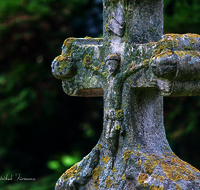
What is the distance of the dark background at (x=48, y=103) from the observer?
18.0 ft

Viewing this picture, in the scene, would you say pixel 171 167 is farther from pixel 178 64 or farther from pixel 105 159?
pixel 178 64

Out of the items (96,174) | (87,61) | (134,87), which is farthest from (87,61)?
(96,174)

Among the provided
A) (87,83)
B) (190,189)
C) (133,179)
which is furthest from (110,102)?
(190,189)

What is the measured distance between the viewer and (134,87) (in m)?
2.44

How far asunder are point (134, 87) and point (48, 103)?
12.3 feet

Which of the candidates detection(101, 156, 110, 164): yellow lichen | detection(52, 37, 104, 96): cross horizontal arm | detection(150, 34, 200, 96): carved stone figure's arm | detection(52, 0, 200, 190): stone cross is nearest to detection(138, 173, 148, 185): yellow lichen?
detection(52, 0, 200, 190): stone cross

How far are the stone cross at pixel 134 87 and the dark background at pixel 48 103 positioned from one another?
2.90 m

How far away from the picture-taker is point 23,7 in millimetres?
5902

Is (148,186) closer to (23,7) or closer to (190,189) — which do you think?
(190,189)

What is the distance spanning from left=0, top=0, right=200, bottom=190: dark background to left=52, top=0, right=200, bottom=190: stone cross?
2.90 meters

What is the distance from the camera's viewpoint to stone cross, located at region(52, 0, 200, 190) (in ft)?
7.08

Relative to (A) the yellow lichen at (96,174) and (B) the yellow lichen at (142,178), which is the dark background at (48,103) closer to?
(A) the yellow lichen at (96,174)

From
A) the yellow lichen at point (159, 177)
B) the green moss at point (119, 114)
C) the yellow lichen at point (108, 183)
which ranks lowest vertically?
the yellow lichen at point (108, 183)

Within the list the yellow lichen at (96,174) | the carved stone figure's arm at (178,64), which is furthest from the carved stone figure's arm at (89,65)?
the yellow lichen at (96,174)
